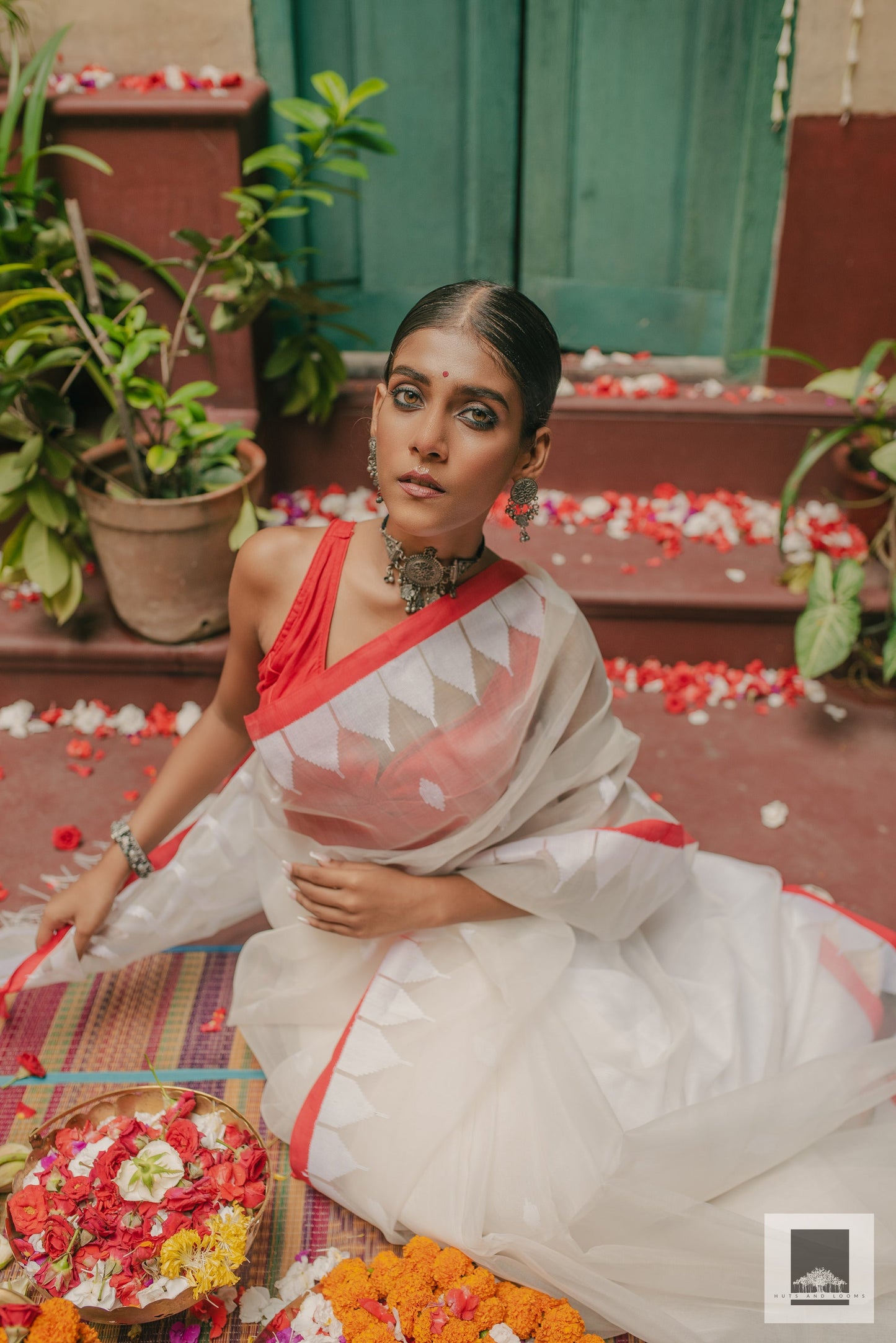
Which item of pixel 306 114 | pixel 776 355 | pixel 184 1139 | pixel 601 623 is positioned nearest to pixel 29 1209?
pixel 184 1139

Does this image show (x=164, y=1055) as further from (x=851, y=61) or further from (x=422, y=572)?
(x=851, y=61)

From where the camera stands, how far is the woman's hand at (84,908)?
1833mm

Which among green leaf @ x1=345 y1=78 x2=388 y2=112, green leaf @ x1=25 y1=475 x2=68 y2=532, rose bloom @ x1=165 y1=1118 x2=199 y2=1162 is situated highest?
green leaf @ x1=345 y1=78 x2=388 y2=112

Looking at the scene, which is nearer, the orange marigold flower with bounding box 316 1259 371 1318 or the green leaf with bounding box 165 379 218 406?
the orange marigold flower with bounding box 316 1259 371 1318

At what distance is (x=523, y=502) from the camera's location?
149 cm

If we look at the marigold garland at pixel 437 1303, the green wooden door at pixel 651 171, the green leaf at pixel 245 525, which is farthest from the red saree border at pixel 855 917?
the green wooden door at pixel 651 171

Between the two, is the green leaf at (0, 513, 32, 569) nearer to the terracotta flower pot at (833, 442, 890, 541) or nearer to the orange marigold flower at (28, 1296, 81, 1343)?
the orange marigold flower at (28, 1296, 81, 1343)

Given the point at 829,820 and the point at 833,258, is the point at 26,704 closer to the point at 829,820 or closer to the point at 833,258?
the point at 829,820

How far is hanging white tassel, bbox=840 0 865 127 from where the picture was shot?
3.01 m

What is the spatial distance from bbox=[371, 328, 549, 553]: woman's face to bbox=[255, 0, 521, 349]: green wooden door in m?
2.20

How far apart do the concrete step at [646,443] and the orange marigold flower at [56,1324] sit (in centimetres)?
250

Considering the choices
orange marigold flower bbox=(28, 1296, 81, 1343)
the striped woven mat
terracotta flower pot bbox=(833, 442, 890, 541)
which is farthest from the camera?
terracotta flower pot bbox=(833, 442, 890, 541)

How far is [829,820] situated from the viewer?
265 centimetres

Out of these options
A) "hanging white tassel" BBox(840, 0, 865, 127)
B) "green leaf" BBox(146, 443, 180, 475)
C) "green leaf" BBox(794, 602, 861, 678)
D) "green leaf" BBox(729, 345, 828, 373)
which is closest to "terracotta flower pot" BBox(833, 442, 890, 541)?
"green leaf" BBox(729, 345, 828, 373)
